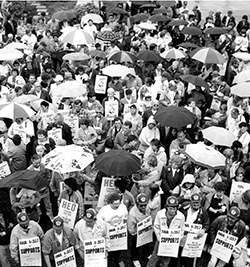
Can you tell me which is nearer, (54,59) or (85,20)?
(54,59)

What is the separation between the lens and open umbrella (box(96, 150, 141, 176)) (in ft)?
28.2

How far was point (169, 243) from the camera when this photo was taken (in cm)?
779

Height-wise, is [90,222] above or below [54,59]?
above

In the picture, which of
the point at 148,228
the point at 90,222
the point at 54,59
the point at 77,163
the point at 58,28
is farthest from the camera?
the point at 58,28

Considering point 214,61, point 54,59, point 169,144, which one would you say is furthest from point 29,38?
point 169,144

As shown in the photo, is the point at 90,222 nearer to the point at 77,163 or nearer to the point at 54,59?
the point at 77,163

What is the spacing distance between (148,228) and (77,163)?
1869mm

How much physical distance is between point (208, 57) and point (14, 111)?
6855mm

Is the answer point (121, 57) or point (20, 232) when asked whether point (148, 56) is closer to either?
point (121, 57)

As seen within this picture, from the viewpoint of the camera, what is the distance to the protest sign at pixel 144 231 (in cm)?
804

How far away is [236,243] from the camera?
7.69 m

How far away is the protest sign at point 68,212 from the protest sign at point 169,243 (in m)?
1.56

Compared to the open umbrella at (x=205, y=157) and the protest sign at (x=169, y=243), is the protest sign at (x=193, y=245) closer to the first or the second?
the protest sign at (x=169, y=243)

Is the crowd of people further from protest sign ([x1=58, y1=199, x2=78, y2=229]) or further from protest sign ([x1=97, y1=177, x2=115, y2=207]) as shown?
protest sign ([x1=58, y1=199, x2=78, y2=229])
